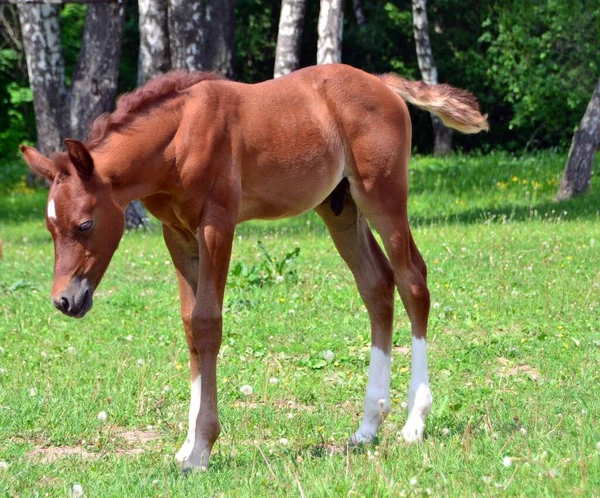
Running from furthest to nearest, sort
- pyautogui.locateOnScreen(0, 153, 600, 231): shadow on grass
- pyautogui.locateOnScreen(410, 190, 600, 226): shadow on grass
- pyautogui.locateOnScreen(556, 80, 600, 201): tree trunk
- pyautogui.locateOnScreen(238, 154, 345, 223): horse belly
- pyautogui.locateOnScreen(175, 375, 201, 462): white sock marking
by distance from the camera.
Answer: pyautogui.locateOnScreen(556, 80, 600, 201): tree trunk → pyautogui.locateOnScreen(0, 153, 600, 231): shadow on grass → pyautogui.locateOnScreen(410, 190, 600, 226): shadow on grass → pyautogui.locateOnScreen(238, 154, 345, 223): horse belly → pyautogui.locateOnScreen(175, 375, 201, 462): white sock marking

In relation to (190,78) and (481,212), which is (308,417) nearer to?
(190,78)

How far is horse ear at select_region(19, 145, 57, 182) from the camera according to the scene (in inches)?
189

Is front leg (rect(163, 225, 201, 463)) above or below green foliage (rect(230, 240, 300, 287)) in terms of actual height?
above

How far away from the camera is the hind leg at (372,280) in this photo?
18.7 feet

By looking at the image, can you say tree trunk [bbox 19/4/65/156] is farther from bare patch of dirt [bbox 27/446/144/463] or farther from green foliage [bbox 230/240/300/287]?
bare patch of dirt [bbox 27/446/144/463]

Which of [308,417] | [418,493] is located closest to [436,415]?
[308,417]

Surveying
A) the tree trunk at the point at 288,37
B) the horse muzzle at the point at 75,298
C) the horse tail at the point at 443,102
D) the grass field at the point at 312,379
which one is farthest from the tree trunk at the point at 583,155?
the horse muzzle at the point at 75,298

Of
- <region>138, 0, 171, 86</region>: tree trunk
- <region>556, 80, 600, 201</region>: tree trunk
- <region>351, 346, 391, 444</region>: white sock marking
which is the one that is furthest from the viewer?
<region>138, 0, 171, 86</region>: tree trunk

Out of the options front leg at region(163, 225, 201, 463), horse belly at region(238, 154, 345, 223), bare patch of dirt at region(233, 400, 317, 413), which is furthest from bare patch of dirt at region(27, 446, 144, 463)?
horse belly at region(238, 154, 345, 223)

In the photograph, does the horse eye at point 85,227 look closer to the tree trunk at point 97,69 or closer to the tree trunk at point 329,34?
the tree trunk at point 329,34

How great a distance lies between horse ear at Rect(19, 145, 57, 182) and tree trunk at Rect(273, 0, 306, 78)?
10891 mm

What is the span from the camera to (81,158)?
4629 mm

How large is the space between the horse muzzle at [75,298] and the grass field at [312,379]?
0.85m

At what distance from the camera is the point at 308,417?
595 cm
